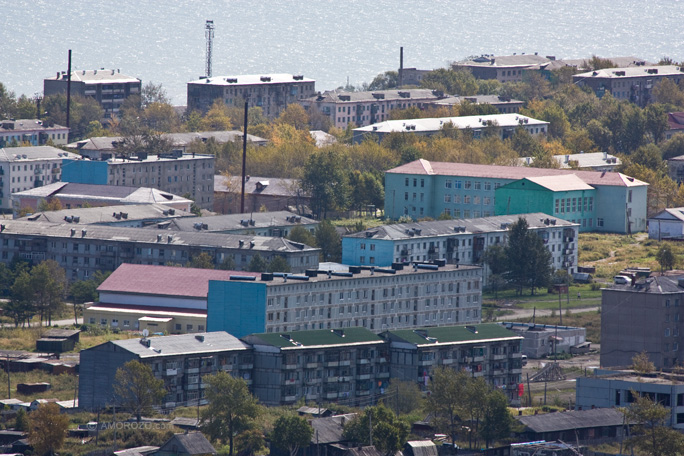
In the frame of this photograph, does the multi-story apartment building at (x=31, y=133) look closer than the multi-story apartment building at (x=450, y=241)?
No

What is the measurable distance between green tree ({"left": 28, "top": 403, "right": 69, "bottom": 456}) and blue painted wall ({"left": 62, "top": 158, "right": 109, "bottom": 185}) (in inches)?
2502

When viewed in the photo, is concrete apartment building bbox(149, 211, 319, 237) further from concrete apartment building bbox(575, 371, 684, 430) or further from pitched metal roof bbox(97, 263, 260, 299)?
concrete apartment building bbox(575, 371, 684, 430)

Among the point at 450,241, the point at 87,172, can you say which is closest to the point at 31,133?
the point at 87,172

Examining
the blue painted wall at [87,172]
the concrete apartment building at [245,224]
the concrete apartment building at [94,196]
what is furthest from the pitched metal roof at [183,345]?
the blue painted wall at [87,172]

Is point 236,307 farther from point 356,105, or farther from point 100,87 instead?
point 356,105

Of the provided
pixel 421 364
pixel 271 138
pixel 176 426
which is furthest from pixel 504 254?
pixel 271 138

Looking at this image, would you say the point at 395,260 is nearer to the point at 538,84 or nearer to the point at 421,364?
the point at 421,364

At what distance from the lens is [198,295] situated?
270ft

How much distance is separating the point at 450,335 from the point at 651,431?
1300 cm

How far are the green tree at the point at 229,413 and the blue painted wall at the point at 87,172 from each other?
62076 mm

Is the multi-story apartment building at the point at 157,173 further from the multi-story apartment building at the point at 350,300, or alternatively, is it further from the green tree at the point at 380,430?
the green tree at the point at 380,430

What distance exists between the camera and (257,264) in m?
87.8

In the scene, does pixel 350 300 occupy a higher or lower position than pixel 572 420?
higher

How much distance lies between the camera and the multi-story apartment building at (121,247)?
9062 centimetres
